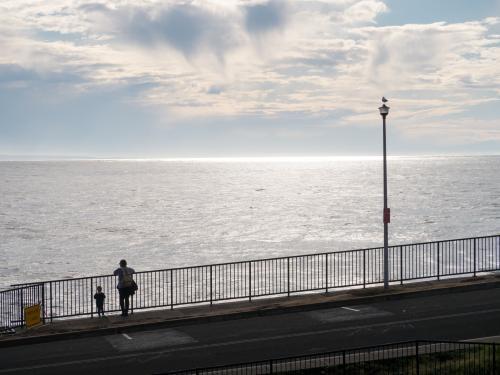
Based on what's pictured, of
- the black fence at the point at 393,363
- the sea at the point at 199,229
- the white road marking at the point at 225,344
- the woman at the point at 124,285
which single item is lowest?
the sea at the point at 199,229

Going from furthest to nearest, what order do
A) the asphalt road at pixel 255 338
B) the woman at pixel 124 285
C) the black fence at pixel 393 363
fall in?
the woman at pixel 124 285 → the asphalt road at pixel 255 338 → the black fence at pixel 393 363

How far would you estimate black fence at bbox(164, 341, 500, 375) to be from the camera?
39.7 ft

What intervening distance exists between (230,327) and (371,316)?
382cm

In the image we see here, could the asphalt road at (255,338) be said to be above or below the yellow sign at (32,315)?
below

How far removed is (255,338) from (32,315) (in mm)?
5879

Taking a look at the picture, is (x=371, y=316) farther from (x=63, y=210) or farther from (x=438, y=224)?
(x=63, y=210)

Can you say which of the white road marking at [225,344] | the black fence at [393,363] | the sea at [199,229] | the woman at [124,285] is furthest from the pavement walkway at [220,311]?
the sea at [199,229]

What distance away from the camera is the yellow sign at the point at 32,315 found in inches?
657

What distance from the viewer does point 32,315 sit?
1689cm

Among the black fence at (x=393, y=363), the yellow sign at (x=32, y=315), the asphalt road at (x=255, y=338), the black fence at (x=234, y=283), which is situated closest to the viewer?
the black fence at (x=393, y=363)

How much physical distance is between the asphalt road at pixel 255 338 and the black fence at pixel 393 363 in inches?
57.6

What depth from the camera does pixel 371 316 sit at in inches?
690

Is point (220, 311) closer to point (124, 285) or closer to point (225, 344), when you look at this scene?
point (124, 285)

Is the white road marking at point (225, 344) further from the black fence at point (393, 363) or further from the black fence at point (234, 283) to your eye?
the black fence at point (234, 283)
